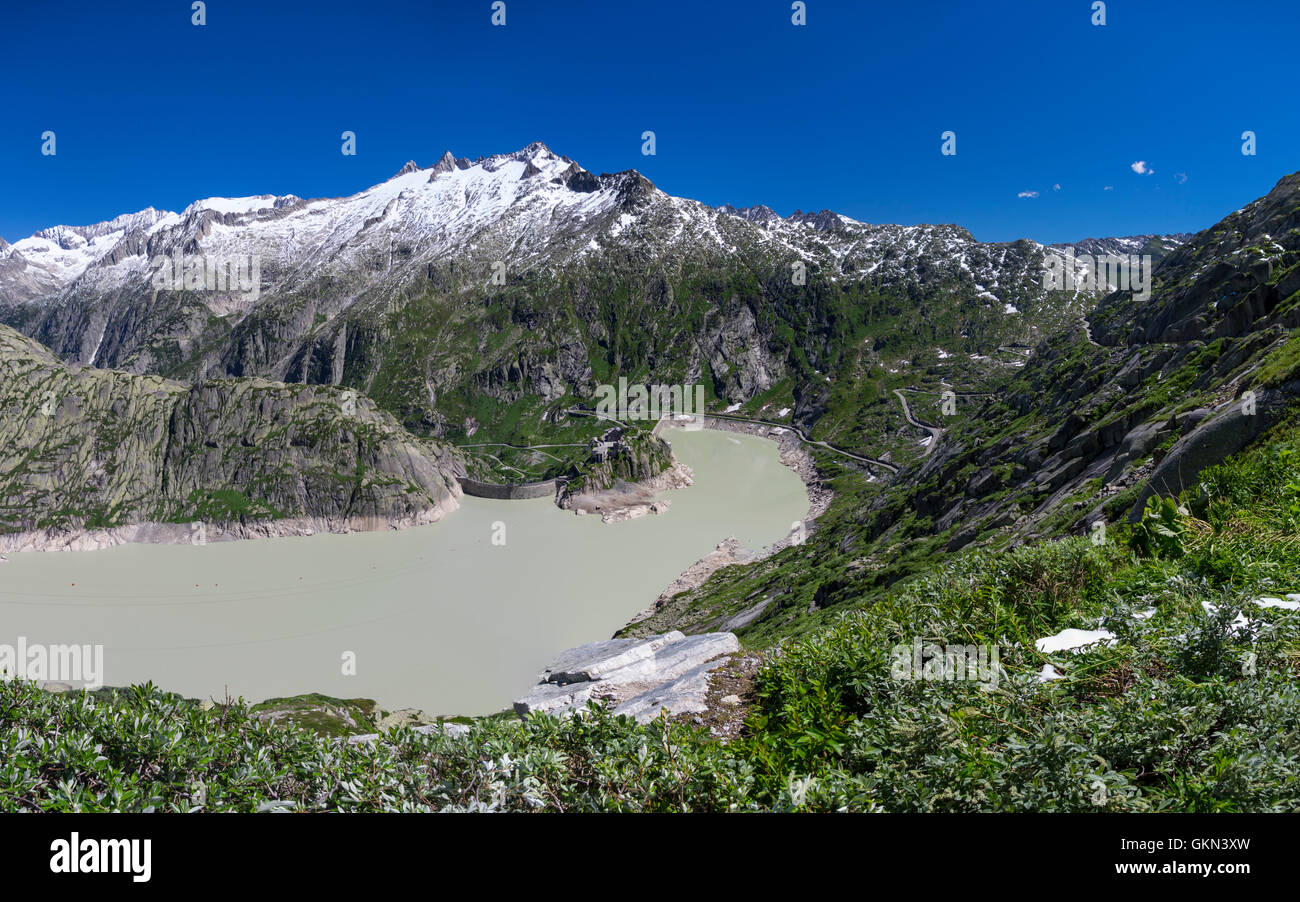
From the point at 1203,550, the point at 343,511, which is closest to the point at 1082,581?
the point at 1203,550

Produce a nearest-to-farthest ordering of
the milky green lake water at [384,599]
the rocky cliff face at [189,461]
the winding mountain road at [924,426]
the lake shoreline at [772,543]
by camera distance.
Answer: the milky green lake water at [384,599] → the lake shoreline at [772,543] → the rocky cliff face at [189,461] → the winding mountain road at [924,426]

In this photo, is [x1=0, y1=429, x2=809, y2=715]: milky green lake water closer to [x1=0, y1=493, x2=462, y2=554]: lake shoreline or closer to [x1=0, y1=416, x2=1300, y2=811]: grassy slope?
[x1=0, y1=493, x2=462, y2=554]: lake shoreline

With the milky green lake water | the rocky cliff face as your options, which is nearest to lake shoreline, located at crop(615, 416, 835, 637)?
the milky green lake water

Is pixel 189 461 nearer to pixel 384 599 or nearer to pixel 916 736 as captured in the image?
pixel 384 599

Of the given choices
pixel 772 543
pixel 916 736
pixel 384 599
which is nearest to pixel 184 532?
pixel 384 599

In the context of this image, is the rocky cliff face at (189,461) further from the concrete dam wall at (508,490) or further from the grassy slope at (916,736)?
the grassy slope at (916,736)

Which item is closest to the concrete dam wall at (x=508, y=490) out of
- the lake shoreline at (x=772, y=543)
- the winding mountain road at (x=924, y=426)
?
the lake shoreline at (x=772, y=543)

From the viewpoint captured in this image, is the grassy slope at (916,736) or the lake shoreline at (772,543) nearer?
the grassy slope at (916,736)
